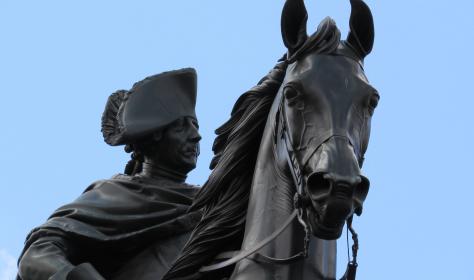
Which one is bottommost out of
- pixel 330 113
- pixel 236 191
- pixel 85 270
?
pixel 85 270

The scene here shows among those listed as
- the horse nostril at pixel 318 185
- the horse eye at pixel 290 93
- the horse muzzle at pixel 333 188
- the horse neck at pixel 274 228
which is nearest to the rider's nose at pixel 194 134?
the horse neck at pixel 274 228

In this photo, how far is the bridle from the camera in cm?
750

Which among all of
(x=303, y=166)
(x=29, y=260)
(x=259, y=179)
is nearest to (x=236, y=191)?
(x=259, y=179)

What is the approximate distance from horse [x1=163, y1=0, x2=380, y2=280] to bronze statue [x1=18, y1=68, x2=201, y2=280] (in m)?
0.92

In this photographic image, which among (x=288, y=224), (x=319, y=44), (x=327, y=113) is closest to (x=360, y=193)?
(x=327, y=113)

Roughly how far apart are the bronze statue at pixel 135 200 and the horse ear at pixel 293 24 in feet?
5.80

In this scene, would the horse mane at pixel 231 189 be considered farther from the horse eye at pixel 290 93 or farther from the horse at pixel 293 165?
the horse eye at pixel 290 93

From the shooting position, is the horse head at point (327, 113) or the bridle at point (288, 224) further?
the bridle at point (288, 224)

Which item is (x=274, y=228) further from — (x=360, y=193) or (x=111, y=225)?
(x=111, y=225)

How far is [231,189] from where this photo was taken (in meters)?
8.54

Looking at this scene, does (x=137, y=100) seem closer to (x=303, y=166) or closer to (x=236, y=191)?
(x=236, y=191)

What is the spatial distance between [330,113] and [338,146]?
0.92ft

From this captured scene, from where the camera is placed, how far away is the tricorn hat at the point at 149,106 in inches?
402

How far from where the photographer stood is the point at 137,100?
10.4 metres
